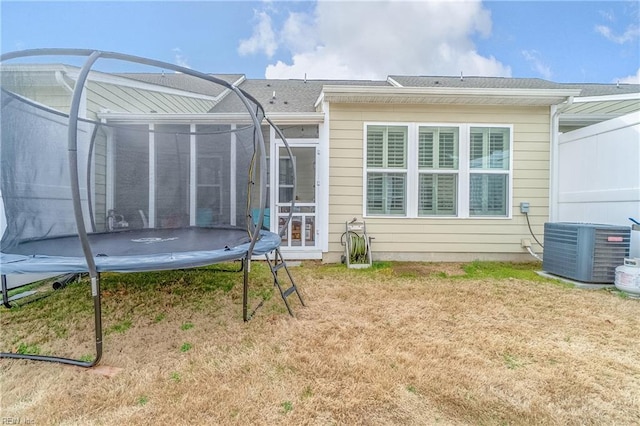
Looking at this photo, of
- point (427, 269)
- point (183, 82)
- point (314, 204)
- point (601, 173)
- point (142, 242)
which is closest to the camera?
point (142, 242)

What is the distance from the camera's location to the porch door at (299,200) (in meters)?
4.98

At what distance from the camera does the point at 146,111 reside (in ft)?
18.3

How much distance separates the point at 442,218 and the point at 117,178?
16.2 feet

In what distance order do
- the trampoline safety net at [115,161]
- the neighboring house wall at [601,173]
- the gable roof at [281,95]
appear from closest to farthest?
1. the trampoline safety net at [115,161]
2. the neighboring house wall at [601,173]
3. the gable roof at [281,95]

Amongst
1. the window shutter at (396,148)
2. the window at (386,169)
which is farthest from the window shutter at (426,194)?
the window shutter at (396,148)

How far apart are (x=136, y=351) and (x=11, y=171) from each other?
206 cm

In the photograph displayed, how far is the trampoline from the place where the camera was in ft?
6.89

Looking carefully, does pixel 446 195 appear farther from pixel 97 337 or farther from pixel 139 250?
pixel 97 337

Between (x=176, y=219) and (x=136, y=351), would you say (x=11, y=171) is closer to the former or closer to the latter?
(x=176, y=219)

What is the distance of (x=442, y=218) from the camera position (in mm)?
4832

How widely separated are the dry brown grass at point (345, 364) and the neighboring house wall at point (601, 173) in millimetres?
1582

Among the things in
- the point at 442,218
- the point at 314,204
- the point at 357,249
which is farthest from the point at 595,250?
the point at 314,204

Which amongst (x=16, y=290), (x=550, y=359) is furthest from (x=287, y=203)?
(x=550, y=359)

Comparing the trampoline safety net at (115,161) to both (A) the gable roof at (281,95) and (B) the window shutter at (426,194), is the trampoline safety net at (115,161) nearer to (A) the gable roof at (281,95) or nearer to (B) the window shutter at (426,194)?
(A) the gable roof at (281,95)
